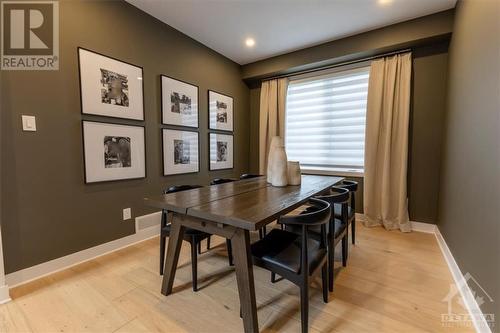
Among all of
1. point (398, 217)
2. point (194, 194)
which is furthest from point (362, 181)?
point (194, 194)

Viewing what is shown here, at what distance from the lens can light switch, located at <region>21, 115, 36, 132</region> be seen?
1.77 m

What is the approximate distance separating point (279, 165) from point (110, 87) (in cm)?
192

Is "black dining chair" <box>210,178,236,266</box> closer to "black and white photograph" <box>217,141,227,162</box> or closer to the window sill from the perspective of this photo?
"black and white photograph" <box>217,141,227,162</box>

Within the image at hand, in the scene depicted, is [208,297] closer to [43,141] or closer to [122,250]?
[122,250]

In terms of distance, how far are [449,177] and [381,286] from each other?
143 centimetres

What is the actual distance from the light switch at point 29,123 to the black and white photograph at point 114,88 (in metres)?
0.59

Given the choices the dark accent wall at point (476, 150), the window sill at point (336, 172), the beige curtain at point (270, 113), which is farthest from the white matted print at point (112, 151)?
the dark accent wall at point (476, 150)

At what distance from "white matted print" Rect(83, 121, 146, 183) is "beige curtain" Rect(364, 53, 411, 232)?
302 centimetres

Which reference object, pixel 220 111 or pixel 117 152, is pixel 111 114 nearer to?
pixel 117 152

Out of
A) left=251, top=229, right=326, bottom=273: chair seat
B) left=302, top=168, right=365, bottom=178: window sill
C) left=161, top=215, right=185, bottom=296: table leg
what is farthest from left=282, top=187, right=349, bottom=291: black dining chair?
left=302, top=168, right=365, bottom=178: window sill

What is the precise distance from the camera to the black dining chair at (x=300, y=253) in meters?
1.19

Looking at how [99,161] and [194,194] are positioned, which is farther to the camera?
[99,161]

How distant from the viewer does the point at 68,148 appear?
2021 mm

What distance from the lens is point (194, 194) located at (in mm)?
1796
